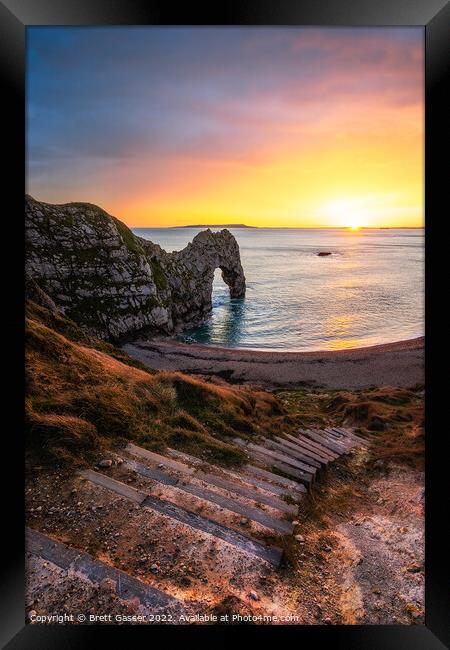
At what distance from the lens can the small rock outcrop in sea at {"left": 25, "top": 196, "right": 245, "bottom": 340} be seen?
16250 mm

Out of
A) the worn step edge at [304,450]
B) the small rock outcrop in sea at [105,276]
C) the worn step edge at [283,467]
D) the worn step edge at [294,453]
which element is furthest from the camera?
the small rock outcrop in sea at [105,276]

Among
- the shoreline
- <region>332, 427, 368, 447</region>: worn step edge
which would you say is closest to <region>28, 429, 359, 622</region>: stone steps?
<region>332, 427, 368, 447</region>: worn step edge

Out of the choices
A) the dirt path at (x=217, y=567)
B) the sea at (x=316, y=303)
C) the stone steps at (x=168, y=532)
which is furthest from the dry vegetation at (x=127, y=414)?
the sea at (x=316, y=303)

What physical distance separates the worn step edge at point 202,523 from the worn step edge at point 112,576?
24.4 inches

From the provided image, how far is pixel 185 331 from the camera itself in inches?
1052

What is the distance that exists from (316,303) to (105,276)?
14.6 m

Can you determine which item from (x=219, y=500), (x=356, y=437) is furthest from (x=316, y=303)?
(x=219, y=500)

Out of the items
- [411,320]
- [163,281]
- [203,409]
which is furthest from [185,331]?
→ [203,409]

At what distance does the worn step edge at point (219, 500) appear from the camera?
13.0 feet

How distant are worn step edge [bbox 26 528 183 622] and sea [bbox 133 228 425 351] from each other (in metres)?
11.2

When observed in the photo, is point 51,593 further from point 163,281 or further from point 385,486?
point 163,281

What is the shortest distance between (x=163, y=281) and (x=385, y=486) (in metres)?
22.6
